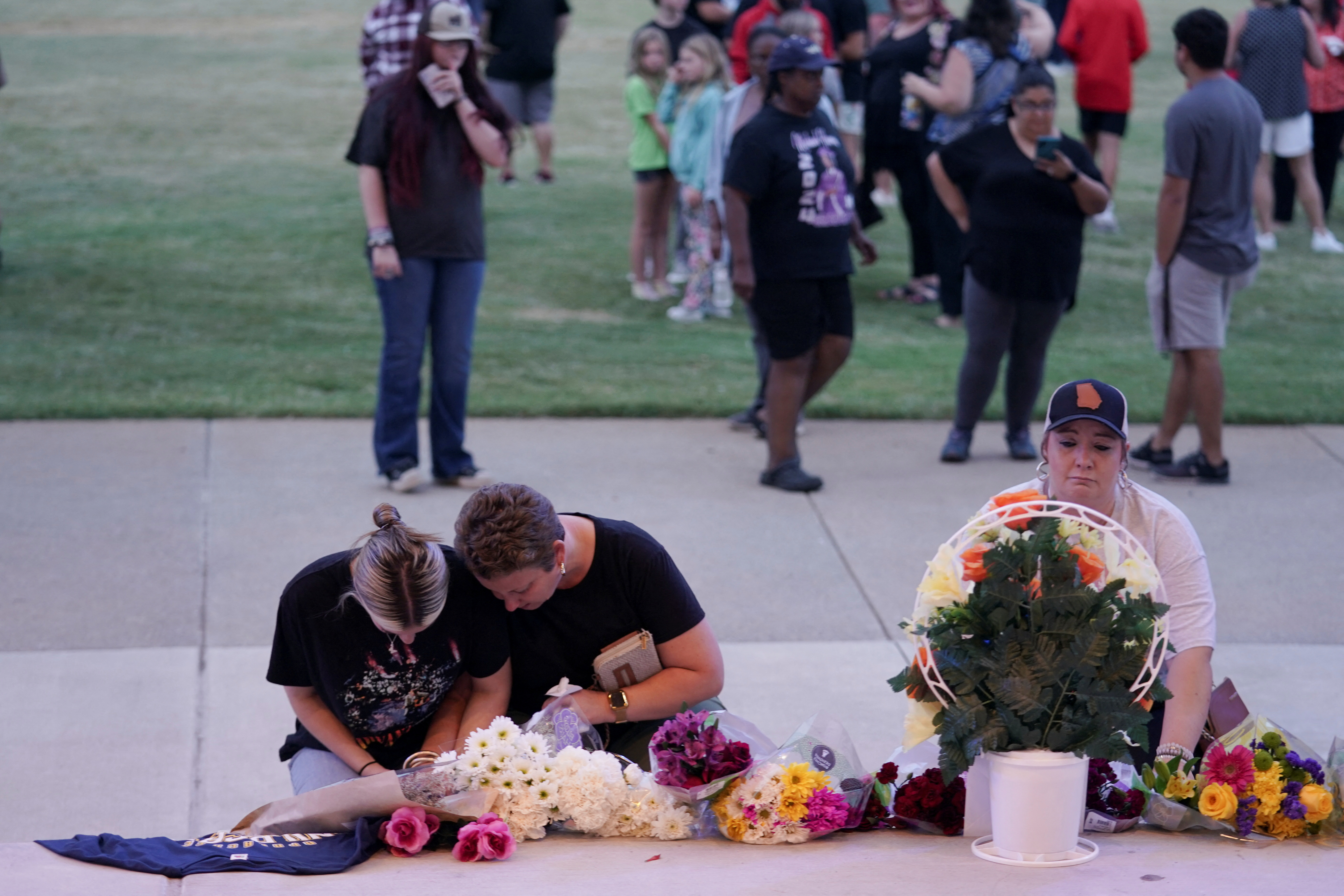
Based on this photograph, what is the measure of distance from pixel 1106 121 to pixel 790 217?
622cm

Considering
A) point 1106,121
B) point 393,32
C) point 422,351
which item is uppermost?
point 393,32

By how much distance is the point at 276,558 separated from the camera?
6.00 meters

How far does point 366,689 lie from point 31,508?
3463 millimetres

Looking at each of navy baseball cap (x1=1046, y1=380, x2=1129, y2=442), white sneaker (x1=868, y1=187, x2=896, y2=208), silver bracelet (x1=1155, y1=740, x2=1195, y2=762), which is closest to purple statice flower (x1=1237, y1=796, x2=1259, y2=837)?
silver bracelet (x1=1155, y1=740, x2=1195, y2=762)

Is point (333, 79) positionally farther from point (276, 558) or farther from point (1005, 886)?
point (1005, 886)

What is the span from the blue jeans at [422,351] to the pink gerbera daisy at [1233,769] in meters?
4.07

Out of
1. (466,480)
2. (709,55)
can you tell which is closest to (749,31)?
(709,55)

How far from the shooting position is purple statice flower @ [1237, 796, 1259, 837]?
3.22 meters

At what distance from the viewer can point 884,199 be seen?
44.0ft

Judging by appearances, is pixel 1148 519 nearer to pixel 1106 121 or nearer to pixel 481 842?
pixel 481 842

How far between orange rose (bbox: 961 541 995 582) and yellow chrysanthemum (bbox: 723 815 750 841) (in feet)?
2.32

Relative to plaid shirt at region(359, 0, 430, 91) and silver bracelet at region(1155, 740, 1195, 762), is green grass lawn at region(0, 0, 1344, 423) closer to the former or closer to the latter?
plaid shirt at region(359, 0, 430, 91)

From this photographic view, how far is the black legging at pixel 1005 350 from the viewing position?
23.6 feet

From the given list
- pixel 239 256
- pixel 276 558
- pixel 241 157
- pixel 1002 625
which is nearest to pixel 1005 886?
pixel 1002 625
